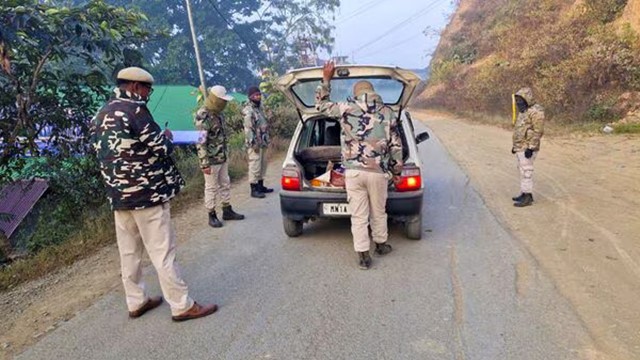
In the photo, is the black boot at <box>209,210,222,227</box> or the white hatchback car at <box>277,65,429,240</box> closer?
the white hatchback car at <box>277,65,429,240</box>

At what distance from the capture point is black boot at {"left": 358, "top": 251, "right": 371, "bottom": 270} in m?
4.38

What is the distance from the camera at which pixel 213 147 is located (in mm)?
5867

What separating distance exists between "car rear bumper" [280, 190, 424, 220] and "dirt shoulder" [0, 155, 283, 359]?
3.94 ft

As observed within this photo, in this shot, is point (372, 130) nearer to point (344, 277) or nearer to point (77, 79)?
point (344, 277)

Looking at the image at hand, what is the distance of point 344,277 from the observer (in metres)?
4.20

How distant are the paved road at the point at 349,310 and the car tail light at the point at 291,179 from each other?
658mm

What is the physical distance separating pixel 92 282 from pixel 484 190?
18.6 feet

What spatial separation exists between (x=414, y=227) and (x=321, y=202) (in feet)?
3.38

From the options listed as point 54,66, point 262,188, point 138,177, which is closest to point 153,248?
point 138,177

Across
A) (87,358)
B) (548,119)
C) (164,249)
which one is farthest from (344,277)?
(548,119)

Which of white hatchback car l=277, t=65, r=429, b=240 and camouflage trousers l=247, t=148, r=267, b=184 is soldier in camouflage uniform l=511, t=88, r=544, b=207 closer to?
white hatchback car l=277, t=65, r=429, b=240

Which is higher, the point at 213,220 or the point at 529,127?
the point at 529,127

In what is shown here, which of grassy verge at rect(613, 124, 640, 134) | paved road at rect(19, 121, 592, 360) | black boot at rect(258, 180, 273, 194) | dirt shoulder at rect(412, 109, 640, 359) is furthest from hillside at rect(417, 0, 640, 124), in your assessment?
paved road at rect(19, 121, 592, 360)

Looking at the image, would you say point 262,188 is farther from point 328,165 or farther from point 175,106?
point 175,106
